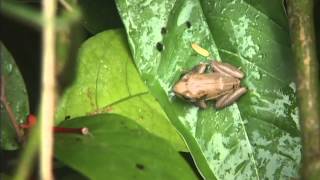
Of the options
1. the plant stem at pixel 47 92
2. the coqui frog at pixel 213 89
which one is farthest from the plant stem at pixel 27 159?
the coqui frog at pixel 213 89

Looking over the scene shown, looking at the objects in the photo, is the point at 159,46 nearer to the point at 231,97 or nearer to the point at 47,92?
the point at 231,97

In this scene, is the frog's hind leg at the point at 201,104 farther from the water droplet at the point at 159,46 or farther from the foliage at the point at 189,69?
the water droplet at the point at 159,46

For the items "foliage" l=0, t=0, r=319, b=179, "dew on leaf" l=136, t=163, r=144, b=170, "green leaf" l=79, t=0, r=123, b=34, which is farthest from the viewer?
"green leaf" l=79, t=0, r=123, b=34

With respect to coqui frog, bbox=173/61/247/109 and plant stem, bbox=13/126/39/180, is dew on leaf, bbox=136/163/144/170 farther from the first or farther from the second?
plant stem, bbox=13/126/39/180

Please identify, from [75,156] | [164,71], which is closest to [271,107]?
[164,71]

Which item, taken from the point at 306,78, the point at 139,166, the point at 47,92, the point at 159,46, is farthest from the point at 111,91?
the point at 47,92

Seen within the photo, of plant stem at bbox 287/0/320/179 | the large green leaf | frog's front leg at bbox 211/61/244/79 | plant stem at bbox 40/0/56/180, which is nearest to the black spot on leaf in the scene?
the large green leaf
